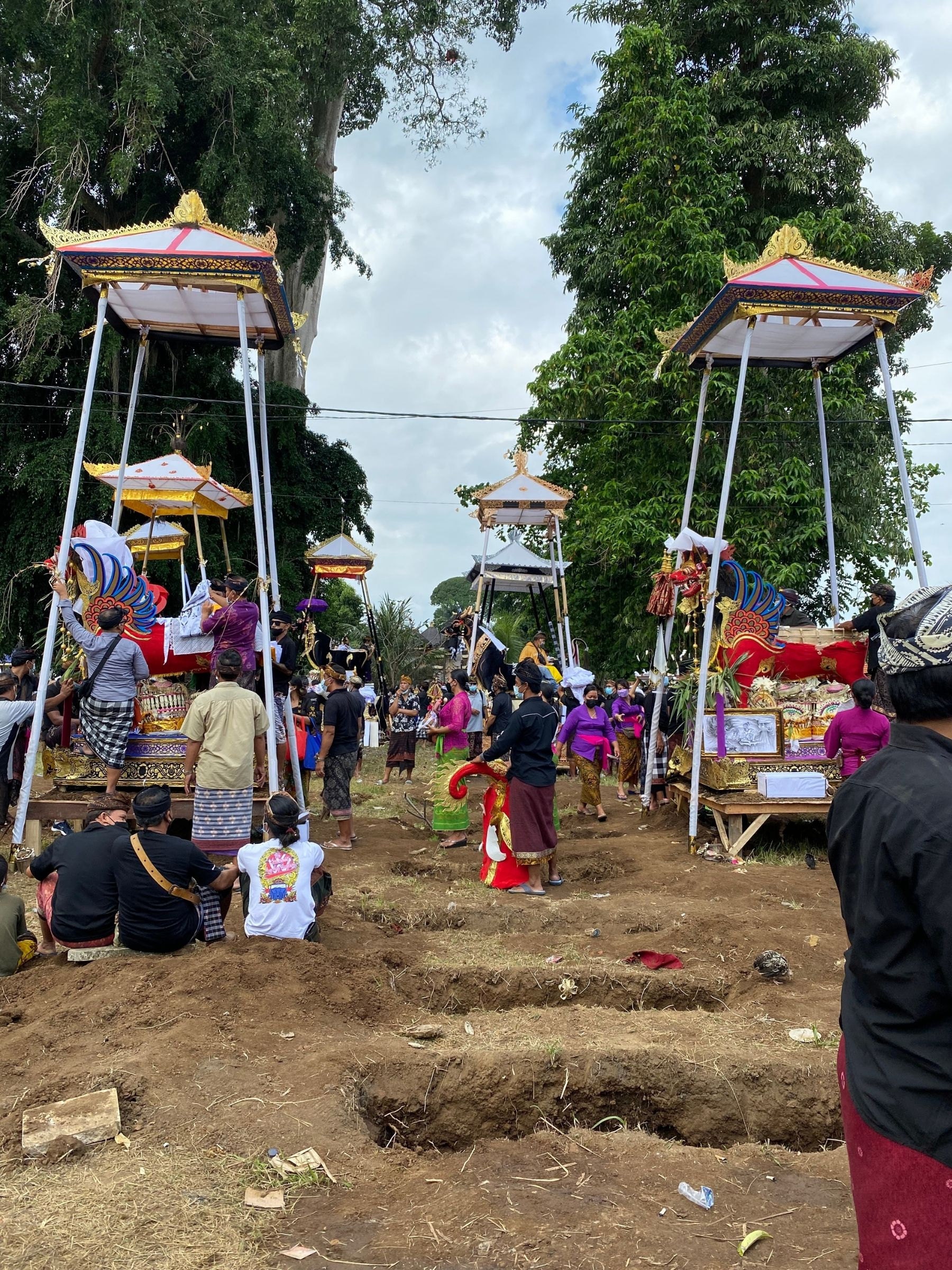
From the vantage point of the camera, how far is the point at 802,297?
9430mm

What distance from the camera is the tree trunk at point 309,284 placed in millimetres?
22562

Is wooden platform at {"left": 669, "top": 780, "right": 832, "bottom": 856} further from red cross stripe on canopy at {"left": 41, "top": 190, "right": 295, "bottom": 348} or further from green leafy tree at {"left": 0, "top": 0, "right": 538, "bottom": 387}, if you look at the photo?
green leafy tree at {"left": 0, "top": 0, "right": 538, "bottom": 387}

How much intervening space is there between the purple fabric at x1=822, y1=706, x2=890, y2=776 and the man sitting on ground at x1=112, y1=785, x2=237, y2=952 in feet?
18.8

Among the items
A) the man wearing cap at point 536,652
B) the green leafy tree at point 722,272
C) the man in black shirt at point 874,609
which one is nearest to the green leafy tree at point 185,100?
the green leafy tree at point 722,272

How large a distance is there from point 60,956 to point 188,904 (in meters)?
0.83

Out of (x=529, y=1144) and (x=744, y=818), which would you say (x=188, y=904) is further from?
(x=744, y=818)

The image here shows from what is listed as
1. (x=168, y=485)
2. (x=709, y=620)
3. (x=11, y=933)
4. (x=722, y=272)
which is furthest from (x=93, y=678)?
(x=722, y=272)

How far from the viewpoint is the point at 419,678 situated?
25438mm

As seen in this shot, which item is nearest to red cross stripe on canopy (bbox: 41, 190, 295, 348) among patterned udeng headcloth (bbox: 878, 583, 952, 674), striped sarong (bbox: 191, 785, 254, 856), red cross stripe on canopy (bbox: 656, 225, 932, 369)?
red cross stripe on canopy (bbox: 656, 225, 932, 369)

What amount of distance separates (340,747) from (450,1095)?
17.8 feet

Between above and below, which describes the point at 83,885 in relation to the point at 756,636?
below

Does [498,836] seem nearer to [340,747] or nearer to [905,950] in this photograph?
[340,747]

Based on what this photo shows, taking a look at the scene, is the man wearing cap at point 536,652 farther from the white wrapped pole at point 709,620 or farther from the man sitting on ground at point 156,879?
the man sitting on ground at point 156,879

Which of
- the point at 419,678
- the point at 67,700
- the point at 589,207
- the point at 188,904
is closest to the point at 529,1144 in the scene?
the point at 188,904
